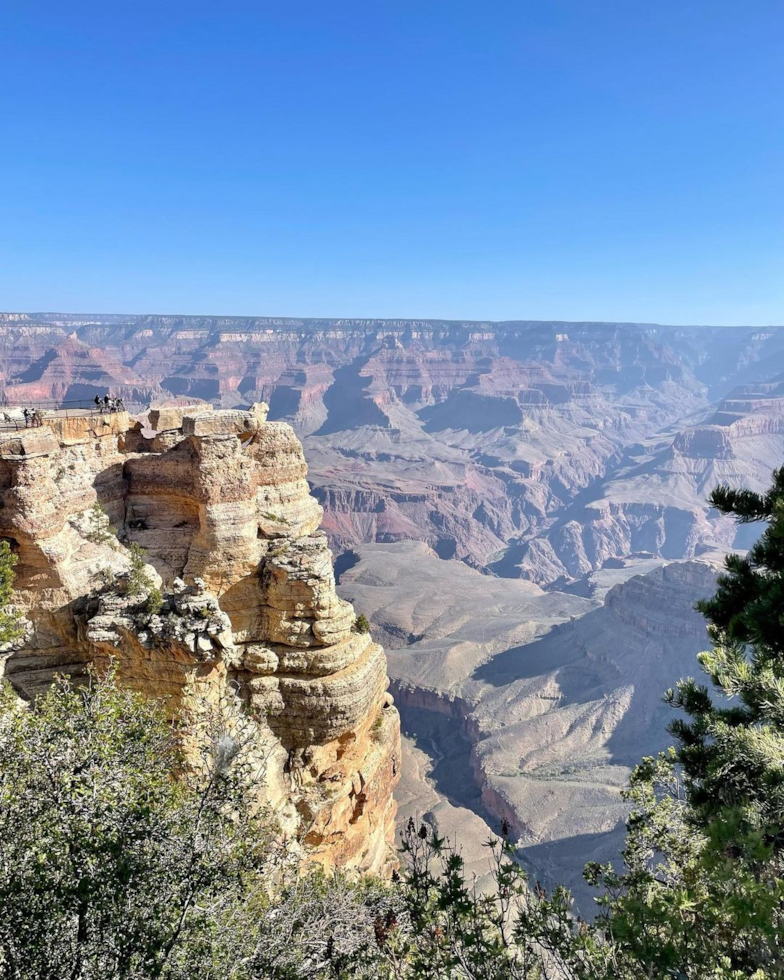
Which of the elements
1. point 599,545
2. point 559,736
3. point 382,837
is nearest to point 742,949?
point 382,837

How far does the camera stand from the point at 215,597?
1955 centimetres

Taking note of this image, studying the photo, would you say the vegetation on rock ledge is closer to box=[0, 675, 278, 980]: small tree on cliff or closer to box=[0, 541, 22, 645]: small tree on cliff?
box=[0, 675, 278, 980]: small tree on cliff

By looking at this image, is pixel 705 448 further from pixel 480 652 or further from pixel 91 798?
pixel 91 798

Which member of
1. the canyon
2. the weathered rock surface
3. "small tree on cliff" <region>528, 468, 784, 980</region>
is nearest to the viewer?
"small tree on cliff" <region>528, 468, 784, 980</region>

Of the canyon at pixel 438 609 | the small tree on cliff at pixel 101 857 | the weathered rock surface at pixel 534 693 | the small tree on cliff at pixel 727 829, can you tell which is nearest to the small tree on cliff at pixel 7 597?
the canyon at pixel 438 609

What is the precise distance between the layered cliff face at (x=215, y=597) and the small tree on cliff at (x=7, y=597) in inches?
15.0

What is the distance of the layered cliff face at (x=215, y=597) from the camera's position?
687 inches

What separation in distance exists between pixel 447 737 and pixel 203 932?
63.5 metres

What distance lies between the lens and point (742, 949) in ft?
28.2

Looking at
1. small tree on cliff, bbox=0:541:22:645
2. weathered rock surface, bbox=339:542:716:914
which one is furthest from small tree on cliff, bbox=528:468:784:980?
weathered rock surface, bbox=339:542:716:914

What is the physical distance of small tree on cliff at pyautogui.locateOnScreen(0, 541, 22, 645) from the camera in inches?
660

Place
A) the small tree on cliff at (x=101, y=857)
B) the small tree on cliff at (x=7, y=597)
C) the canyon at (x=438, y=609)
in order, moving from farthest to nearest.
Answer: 1. the canyon at (x=438, y=609)
2. the small tree on cliff at (x=7, y=597)
3. the small tree on cliff at (x=101, y=857)

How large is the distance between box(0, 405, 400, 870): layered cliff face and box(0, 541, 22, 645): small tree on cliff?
0.38 metres

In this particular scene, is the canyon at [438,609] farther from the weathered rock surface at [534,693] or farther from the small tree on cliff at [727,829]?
the small tree on cliff at [727,829]
